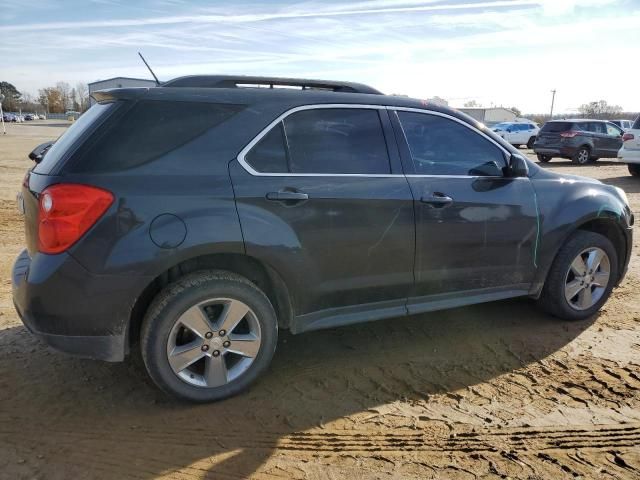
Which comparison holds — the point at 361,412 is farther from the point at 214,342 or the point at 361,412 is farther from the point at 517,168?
the point at 517,168

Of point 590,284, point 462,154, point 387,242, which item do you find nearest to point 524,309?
point 590,284

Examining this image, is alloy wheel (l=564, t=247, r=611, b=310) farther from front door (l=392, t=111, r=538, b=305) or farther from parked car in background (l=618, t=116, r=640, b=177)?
parked car in background (l=618, t=116, r=640, b=177)

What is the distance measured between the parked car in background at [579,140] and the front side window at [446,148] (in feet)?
55.2

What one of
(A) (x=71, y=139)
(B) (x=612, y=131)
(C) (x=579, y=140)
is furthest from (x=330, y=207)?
(B) (x=612, y=131)

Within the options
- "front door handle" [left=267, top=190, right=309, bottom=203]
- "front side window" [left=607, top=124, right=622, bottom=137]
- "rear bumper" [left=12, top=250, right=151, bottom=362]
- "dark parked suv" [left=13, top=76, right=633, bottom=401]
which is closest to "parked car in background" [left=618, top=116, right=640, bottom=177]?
"front side window" [left=607, top=124, right=622, bottom=137]

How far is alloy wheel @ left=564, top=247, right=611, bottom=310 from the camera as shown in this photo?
421 centimetres

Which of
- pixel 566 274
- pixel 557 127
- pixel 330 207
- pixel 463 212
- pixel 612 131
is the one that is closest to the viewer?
pixel 330 207

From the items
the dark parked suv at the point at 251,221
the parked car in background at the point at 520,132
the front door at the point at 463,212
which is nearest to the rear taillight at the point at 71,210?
the dark parked suv at the point at 251,221

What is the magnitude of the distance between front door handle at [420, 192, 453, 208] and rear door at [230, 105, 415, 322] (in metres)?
0.14

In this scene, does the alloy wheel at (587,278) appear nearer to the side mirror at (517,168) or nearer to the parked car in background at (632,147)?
the side mirror at (517,168)

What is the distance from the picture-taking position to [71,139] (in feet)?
9.46

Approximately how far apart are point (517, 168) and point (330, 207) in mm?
1571

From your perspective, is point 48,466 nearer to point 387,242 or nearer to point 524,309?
point 387,242

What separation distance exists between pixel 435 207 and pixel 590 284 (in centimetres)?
184
